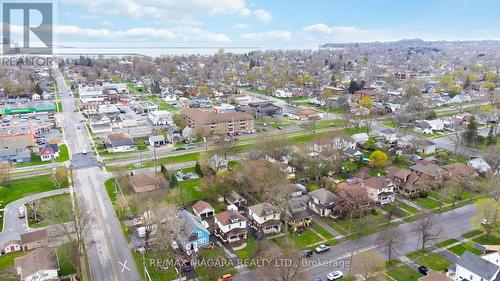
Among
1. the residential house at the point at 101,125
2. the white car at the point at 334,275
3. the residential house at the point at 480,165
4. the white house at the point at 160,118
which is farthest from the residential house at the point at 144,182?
the residential house at the point at 480,165

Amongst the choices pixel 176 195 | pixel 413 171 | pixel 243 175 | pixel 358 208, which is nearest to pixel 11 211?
pixel 176 195

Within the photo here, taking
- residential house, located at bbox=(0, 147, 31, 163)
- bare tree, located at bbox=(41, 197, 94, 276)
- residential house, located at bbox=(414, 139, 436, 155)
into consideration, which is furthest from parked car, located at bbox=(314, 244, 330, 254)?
residential house, located at bbox=(0, 147, 31, 163)

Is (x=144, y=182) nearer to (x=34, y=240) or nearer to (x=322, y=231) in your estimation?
(x=34, y=240)

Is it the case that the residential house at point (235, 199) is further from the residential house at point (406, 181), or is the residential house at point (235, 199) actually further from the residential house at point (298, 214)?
the residential house at point (406, 181)

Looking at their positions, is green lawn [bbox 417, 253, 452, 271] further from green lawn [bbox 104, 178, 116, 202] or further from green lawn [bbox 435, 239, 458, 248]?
green lawn [bbox 104, 178, 116, 202]

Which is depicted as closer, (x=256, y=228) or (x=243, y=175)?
(x=256, y=228)

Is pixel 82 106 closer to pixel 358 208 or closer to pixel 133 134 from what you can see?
pixel 133 134
